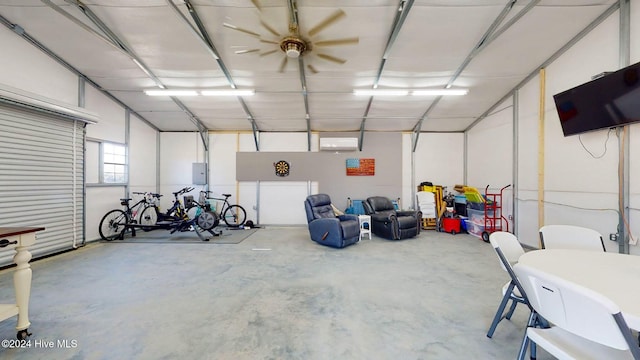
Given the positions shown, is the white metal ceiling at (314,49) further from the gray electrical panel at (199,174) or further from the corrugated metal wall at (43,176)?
the gray electrical panel at (199,174)

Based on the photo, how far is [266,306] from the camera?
2383 millimetres

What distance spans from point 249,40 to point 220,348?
4.10m

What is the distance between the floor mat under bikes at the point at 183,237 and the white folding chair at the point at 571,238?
493cm

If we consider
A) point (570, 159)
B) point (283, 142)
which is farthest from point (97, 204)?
point (570, 159)

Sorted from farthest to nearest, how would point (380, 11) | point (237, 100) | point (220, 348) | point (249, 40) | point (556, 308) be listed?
1. point (237, 100)
2. point (249, 40)
3. point (380, 11)
4. point (220, 348)
5. point (556, 308)

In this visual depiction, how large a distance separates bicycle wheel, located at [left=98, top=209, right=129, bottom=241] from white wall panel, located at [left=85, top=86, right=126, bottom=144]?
1.73m

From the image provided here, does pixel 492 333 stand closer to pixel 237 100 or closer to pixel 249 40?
pixel 249 40

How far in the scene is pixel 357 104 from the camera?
5.49m

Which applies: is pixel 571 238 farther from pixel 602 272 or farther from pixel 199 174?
pixel 199 174

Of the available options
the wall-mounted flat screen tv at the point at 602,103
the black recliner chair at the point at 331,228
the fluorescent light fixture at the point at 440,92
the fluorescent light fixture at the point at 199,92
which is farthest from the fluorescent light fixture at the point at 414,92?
the black recliner chair at the point at 331,228

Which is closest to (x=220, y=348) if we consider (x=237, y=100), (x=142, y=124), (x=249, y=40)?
(x=249, y=40)

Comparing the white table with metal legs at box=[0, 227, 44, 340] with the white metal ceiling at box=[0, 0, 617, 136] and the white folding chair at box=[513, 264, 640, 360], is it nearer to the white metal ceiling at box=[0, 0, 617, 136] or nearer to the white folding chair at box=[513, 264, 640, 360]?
the white metal ceiling at box=[0, 0, 617, 136]

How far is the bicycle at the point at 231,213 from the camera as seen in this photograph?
21.5 ft

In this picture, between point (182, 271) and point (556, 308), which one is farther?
point (182, 271)
